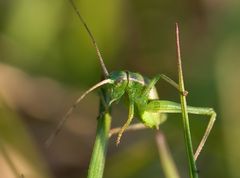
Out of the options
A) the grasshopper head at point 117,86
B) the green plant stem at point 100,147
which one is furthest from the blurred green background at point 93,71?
the grasshopper head at point 117,86

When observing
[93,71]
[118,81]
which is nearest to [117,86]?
[118,81]

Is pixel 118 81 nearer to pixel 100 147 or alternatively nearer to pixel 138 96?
pixel 138 96

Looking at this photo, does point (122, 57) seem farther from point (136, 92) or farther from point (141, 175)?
point (136, 92)

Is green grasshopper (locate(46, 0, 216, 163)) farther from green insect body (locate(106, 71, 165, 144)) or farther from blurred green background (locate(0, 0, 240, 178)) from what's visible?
blurred green background (locate(0, 0, 240, 178))

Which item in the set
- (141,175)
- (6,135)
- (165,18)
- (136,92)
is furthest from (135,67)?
(136,92)

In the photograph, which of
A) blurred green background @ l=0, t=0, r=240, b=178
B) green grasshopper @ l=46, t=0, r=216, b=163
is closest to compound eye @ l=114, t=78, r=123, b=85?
green grasshopper @ l=46, t=0, r=216, b=163

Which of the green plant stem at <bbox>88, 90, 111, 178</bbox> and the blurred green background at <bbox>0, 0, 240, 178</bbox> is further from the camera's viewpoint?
the blurred green background at <bbox>0, 0, 240, 178</bbox>
